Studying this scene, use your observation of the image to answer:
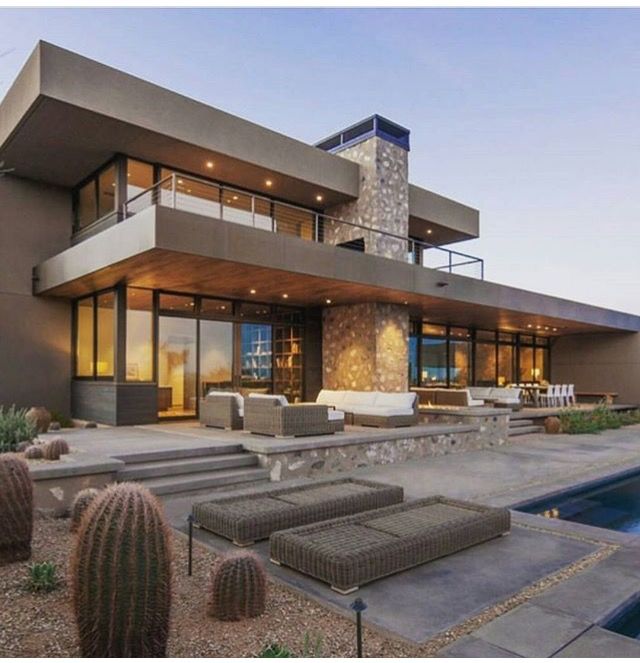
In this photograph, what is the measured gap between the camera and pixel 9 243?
12648 mm

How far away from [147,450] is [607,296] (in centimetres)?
4235

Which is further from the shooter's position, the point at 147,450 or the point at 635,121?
the point at 635,121

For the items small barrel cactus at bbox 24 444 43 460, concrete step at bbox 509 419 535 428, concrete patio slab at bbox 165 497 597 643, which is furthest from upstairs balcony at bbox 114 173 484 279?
concrete patio slab at bbox 165 497 597 643

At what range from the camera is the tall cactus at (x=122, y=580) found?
8.49 feet

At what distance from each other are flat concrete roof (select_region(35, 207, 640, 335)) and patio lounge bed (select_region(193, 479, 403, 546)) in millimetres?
4717

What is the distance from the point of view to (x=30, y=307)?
1295cm

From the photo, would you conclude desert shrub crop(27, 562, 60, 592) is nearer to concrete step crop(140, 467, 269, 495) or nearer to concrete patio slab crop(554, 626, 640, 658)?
concrete step crop(140, 467, 269, 495)

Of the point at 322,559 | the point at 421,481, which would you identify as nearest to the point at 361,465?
the point at 421,481

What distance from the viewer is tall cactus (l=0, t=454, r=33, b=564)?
4.22 metres

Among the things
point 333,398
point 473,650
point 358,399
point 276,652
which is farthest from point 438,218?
point 276,652

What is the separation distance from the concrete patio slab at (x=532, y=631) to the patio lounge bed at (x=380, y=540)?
0.95m

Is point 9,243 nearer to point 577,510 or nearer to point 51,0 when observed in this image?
point 51,0

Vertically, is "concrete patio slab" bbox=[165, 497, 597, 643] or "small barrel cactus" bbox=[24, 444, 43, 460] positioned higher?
"small barrel cactus" bbox=[24, 444, 43, 460]

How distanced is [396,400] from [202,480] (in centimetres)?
555
